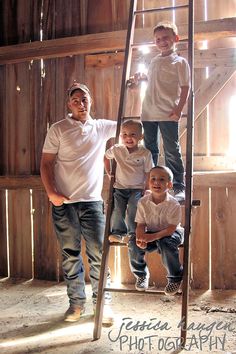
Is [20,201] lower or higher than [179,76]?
lower

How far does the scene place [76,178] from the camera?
4.05 metres

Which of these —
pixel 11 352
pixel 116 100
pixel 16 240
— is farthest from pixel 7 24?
pixel 11 352

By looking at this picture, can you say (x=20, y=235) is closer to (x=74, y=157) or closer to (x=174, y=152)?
(x=74, y=157)

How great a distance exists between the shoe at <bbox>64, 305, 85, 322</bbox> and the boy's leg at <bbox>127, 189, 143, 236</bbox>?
1074mm

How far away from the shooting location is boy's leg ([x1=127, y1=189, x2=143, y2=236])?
3.60 metres

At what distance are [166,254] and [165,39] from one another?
1.66 meters

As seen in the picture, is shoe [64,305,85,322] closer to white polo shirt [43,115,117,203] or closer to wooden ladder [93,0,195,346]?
wooden ladder [93,0,195,346]

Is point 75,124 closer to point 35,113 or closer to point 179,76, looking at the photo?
point 179,76

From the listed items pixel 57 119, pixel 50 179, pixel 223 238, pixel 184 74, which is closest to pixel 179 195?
pixel 184 74

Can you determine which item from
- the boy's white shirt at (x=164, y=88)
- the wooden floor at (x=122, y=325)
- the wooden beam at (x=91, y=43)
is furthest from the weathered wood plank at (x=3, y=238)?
the boy's white shirt at (x=164, y=88)

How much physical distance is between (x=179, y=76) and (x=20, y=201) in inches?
110

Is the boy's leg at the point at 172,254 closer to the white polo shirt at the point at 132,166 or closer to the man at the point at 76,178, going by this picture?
the white polo shirt at the point at 132,166

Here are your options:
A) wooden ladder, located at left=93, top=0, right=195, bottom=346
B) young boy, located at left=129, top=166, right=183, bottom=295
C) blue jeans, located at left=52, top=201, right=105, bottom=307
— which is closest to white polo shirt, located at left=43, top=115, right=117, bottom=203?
blue jeans, located at left=52, top=201, right=105, bottom=307

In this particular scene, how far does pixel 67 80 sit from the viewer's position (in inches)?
210
